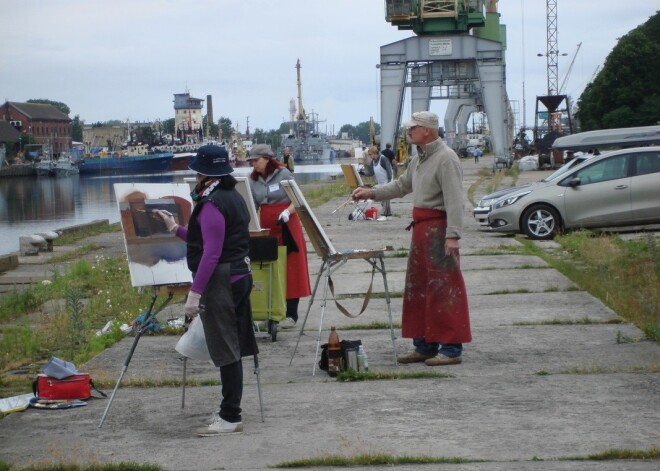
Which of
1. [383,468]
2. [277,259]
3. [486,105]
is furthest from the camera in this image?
[486,105]

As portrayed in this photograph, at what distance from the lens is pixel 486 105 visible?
209ft

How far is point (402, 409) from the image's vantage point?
26.1 ft

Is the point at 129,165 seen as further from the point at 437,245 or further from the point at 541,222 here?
the point at 437,245

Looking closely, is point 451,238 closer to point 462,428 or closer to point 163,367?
point 462,428

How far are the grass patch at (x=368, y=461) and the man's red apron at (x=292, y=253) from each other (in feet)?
17.2

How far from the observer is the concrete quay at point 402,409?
690cm

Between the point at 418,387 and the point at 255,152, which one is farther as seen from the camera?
the point at 255,152

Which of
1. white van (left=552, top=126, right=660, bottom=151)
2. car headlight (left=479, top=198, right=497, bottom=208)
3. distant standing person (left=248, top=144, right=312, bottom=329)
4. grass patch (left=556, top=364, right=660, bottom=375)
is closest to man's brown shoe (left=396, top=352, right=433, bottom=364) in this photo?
grass patch (left=556, top=364, right=660, bottom=375)

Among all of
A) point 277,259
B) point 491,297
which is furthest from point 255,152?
point 491,297

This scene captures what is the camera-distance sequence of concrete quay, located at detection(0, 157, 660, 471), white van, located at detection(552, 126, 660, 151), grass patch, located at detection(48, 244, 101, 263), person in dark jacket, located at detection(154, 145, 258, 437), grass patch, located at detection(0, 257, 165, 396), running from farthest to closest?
1. white van, located at detection(552, 126, 660, 151)
2. grass patch, located at detection(48, 244, 101, 263)
3. grass patch, located at detection(0, 257, 165, 396)
4. person in dark jacket, located at detection(154, 145, 258, 437)
5. concrete quay, located at detection(0, 157, 660, 471)

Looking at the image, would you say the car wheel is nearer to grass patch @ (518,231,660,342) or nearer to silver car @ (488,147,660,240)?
silver car @ (488,147,660,240)

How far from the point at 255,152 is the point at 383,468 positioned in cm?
589

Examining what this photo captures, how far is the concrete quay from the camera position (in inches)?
272

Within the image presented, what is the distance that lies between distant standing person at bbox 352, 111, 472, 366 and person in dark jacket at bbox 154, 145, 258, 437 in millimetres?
2265
